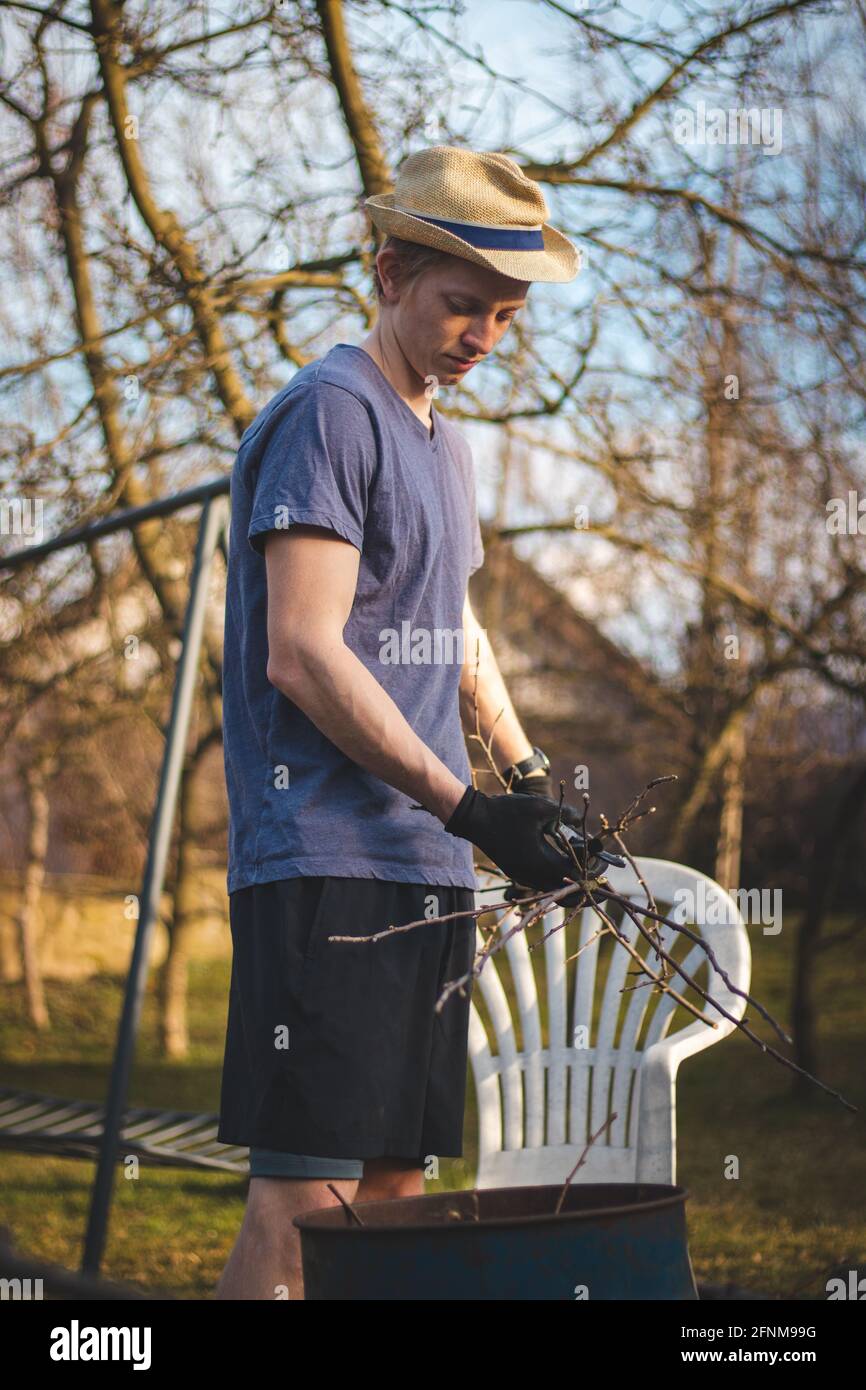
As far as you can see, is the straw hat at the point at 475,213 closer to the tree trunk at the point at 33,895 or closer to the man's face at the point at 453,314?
the man's face at the point at 453,314

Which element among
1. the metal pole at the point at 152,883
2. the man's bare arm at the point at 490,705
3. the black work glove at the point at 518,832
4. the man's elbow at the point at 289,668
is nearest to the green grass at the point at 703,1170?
the metal pole at the point at 152,883

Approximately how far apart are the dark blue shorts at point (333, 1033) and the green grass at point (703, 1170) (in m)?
1.92

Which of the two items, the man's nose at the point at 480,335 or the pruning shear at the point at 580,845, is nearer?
the pruning shear at the point at 580,845

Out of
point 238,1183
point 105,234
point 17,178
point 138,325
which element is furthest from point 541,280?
point 238,1183

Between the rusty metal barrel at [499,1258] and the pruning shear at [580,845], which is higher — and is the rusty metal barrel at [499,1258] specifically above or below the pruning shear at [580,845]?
below

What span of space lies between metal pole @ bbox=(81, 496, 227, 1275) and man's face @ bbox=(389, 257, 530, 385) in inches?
66.6

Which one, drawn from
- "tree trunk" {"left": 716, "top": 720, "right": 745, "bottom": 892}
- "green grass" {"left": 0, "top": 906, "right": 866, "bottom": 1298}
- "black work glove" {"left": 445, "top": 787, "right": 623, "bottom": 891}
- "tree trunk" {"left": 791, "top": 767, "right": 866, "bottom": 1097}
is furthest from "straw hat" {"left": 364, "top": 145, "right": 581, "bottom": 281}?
"tree trunk" {"left": 716, "top": 720, "right": 745, "bottom": 892}

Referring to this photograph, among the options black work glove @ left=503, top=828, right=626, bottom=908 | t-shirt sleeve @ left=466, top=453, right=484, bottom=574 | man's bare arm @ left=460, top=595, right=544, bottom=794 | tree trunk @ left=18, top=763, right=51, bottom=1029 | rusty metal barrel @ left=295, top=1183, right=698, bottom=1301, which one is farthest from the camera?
tree trunk @ left=18, top=763, right=51, bottom=1029

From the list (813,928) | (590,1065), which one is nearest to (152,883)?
(590,1065)

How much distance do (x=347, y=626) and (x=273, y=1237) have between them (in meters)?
0.69

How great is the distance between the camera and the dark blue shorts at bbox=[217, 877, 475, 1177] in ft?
4.91

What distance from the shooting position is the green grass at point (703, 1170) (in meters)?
3.73

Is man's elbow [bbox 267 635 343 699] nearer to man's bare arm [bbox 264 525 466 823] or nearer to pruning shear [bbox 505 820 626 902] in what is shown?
man's bare arm [bbox 264 525 466 823]

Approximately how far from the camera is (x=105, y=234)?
4.22 m
